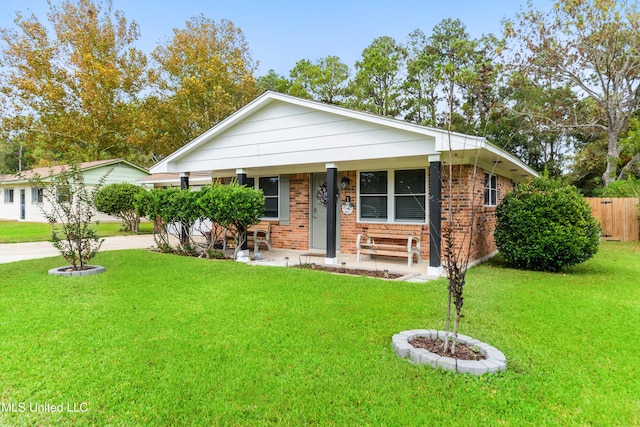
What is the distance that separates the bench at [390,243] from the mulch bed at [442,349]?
14.6 ft

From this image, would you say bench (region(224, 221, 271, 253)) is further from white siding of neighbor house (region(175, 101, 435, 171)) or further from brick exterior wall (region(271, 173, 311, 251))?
white siding of neighbor house (region(175, 101, 435, 171))

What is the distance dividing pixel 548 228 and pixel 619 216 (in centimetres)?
980

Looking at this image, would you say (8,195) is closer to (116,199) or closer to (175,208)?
(116,199)

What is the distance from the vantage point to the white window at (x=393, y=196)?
340 inches

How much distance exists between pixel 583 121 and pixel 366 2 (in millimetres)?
15305

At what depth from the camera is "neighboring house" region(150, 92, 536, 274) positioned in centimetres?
721

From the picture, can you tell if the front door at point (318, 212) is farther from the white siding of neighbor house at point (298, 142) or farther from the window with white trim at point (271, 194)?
the white siding of neighbor house at point (298, 142)

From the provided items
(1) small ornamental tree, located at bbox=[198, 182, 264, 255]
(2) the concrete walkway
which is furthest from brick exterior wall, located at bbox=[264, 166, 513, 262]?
(2) the concrete walkway

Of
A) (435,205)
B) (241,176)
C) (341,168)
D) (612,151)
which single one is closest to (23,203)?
(241,176)

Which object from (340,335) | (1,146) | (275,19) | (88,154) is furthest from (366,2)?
(1,146)

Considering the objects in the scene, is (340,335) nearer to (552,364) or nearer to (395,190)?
(552,364)

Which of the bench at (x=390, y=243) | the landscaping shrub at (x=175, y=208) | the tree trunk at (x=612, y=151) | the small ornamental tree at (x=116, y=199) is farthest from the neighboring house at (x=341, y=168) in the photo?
the tree trunk at (x=612, y=151)

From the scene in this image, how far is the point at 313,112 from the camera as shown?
830 cm

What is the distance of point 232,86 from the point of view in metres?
26.3
